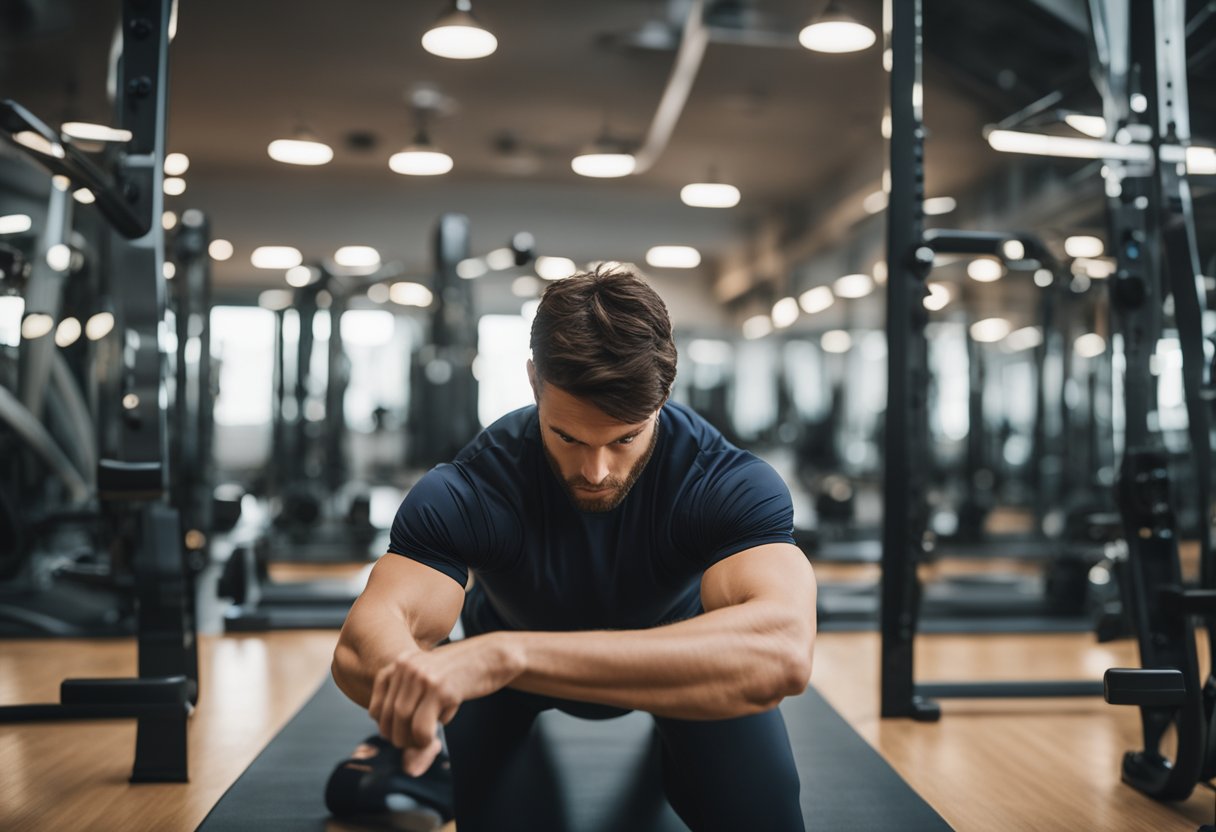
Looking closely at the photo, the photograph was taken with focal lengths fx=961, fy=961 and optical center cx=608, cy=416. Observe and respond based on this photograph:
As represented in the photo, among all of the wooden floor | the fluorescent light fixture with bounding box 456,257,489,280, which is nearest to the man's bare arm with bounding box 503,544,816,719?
the wooden floor

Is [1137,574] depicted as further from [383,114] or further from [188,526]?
[383,114]

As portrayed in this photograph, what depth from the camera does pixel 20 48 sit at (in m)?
5.41

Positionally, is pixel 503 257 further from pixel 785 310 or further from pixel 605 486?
pixel 785 310

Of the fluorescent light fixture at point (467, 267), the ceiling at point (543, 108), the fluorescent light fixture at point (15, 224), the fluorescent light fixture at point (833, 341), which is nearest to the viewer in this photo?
the fluorescent light fixture at point (15, 224)

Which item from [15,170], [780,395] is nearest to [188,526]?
[15,170]

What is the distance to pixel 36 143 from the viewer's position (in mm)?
1660

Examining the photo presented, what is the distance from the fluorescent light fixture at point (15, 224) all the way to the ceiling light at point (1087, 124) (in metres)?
3.18

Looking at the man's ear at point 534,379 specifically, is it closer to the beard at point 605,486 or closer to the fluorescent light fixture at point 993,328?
the beard at point 605,486

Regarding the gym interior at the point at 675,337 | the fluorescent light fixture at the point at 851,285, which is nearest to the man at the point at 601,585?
the gym interior at the point at 675,337

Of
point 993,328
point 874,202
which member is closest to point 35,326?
point 874,202

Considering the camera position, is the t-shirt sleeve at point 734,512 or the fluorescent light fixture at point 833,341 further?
the fluorescent light fixture at point 833,341

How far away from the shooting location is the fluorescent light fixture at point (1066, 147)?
6.65ft

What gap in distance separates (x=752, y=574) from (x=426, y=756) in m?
0.46

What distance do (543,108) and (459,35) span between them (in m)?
3.35
